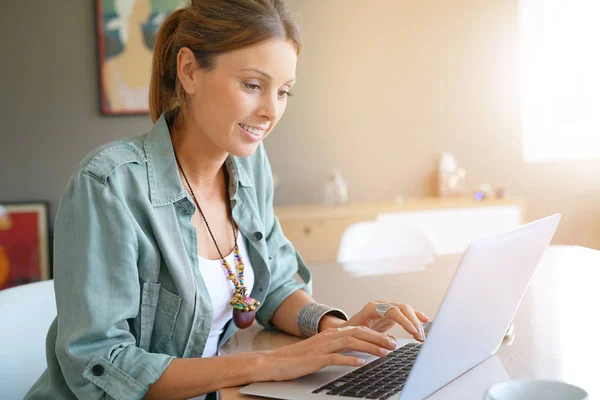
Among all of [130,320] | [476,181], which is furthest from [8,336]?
[476,181]

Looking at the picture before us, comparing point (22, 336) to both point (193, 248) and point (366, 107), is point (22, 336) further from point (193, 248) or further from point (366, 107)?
point (366, 107)

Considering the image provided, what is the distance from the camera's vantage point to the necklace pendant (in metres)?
1.47

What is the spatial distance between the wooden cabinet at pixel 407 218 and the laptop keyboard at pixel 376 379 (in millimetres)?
2760

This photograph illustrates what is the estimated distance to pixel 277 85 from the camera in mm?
1447

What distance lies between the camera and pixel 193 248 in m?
1.40

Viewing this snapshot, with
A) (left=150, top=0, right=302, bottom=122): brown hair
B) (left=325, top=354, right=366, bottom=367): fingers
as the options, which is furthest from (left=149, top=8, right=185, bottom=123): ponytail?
(left=325, top=354, right=366, bottom=367): fingers

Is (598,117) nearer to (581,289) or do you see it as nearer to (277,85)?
(581,289)

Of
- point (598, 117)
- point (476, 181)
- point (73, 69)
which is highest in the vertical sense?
point (73, 69)

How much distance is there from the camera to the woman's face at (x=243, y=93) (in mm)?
1429

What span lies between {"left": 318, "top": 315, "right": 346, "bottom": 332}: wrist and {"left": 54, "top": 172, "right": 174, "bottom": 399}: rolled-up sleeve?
0.37 meters

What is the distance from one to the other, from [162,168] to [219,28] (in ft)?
0.95

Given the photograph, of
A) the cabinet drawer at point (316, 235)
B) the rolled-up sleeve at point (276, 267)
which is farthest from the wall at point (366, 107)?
the rolled-up sleeve at point (276, 267)

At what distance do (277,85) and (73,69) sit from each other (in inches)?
125

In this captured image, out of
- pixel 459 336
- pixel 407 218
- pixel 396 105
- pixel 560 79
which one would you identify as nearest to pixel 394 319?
pixel 459 336
